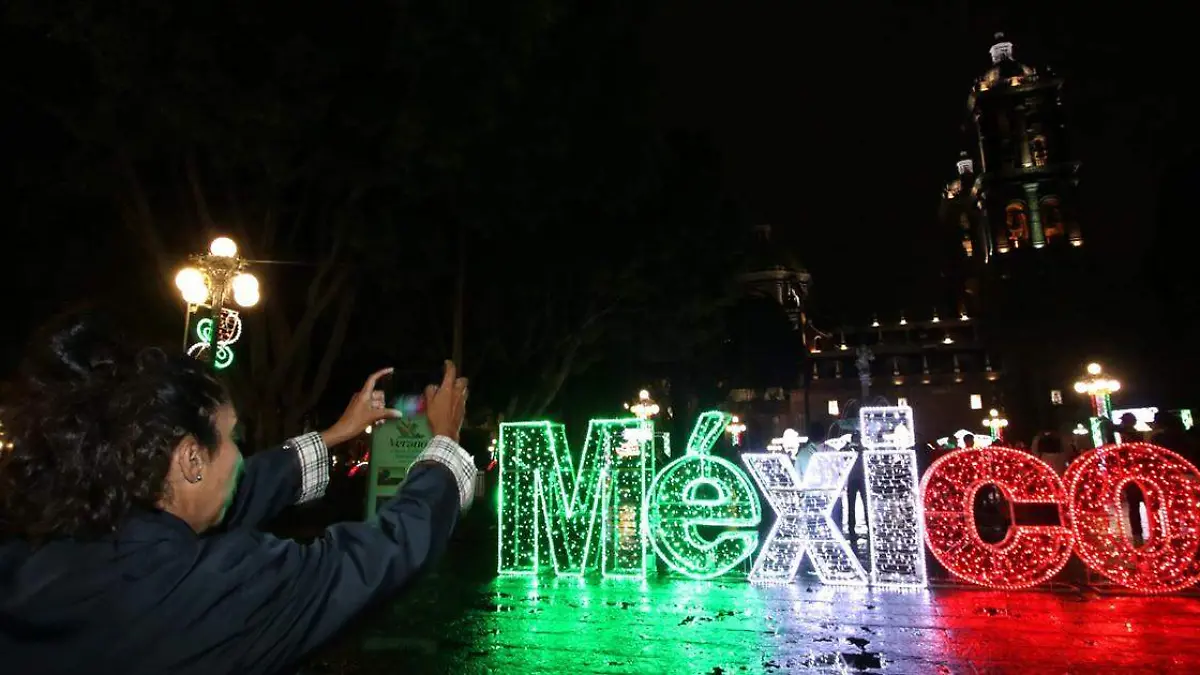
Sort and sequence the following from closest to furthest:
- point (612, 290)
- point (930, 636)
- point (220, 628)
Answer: point (220, 628)
point (930, 636)
point (612, 290)

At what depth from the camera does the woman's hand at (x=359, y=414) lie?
9.43ft

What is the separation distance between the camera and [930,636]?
6.86 meters

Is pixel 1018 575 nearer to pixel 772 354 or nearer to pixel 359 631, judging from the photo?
pixel 359 631

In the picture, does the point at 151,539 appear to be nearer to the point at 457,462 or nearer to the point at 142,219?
the point at 457,462

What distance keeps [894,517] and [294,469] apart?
8.36 metres

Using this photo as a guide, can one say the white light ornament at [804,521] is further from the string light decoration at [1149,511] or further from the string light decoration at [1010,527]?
the string light decoration at [1149,511]

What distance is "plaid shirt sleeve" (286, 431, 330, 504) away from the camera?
2.70 meters

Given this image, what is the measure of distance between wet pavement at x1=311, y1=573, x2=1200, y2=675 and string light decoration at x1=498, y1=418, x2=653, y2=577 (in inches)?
39.5

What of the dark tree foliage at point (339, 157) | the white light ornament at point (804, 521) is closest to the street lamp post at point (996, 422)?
the dark tree foliage at point (339, 157)

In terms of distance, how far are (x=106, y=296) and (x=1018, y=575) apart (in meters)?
16.2

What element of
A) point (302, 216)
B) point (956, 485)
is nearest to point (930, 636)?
point (956, 485)

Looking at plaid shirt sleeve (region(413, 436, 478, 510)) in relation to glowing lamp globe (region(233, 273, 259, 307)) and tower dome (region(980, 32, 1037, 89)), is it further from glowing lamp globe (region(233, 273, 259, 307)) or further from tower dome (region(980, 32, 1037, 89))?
tower dome (region(980, 32, 1037, 89))

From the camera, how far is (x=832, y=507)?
9008mm

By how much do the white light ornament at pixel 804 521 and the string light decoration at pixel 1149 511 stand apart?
8.62ft
